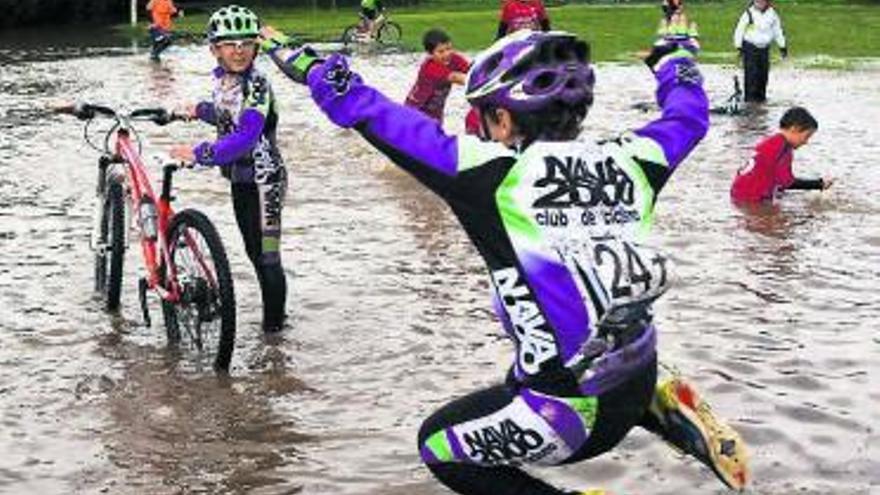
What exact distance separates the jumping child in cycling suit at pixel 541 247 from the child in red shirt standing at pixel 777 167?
8.10 meters

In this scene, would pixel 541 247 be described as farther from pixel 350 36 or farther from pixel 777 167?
pixel 350 36

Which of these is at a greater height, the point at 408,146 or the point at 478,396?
the point at 408,146

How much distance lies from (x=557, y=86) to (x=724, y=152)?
39.3ft

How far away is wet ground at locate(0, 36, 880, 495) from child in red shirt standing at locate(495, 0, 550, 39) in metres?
4.30

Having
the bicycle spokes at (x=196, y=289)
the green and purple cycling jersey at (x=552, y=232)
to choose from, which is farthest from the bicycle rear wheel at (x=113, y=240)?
the green and purple cycling jersey at (x=552, y=232)

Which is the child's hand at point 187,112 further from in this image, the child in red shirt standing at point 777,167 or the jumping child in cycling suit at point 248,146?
the child in red shirt standing at point 777,167

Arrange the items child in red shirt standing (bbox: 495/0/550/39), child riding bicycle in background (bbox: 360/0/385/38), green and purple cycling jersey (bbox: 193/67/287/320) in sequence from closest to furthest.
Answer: green and purple cycling jersey (bbox: 193/67/287/320)
child in red shirt standing (bbox: 495/0/550/39)
child riding bicycle in background (bbox: 360/0/385/38)

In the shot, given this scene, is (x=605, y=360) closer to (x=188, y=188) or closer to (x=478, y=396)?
(x=478, y=396)

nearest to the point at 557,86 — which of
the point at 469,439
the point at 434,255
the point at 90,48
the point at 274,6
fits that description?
the point at 469,439

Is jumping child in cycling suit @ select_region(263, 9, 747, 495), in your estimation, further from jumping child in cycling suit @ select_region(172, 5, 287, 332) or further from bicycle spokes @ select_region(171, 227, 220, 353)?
jumping child in cycling suit @ select_region(172, 5, 287, 332)

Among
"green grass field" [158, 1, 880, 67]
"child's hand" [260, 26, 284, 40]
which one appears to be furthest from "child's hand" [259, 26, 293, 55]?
"green grass field" [158, 1, 880, 67]

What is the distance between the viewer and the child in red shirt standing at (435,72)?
544 inches

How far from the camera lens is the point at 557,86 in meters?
3.78

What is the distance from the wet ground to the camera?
234 inches
